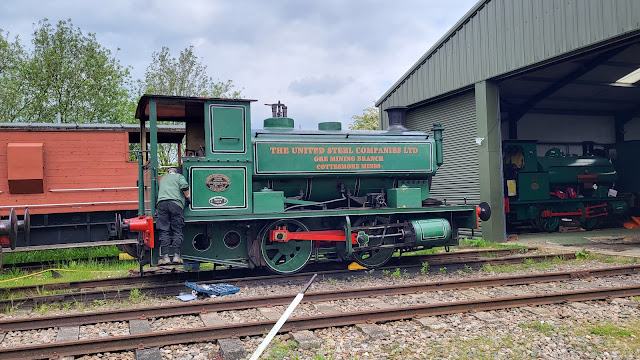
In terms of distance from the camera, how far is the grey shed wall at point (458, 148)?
1488 cm

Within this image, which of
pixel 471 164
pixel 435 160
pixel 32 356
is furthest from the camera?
pixel 471 164

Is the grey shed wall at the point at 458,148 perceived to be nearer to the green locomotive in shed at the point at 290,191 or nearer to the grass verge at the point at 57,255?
the green locomotive in shed at the point at 290,191

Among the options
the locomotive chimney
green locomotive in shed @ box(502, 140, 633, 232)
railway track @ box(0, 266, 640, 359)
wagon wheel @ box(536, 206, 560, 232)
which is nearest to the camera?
railway track @ box(0, 266, 640, 359)

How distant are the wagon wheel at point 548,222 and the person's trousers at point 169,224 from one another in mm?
13924

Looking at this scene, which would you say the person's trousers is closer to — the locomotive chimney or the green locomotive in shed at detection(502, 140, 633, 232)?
the locomotive chimney

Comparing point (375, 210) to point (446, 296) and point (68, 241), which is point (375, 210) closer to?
point (446, 296)

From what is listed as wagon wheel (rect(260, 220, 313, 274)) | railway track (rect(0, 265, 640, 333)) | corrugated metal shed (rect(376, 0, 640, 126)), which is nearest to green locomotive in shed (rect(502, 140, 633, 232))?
corrugated metal shed (rect(376, 0, 640, 126))

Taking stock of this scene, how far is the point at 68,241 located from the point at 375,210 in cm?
744

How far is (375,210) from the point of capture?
8.82 meters

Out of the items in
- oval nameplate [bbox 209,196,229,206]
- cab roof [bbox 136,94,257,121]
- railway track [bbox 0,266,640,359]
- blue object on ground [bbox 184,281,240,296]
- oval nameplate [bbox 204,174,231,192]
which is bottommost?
railway track [bbox 0,266,640,359]

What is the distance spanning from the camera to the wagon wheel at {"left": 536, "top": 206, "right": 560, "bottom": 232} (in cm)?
1734

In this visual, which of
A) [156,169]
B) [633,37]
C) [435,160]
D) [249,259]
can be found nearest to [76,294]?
[156,169]

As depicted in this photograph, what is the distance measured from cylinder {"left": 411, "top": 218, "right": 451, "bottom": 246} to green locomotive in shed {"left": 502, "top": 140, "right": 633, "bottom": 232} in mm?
8236

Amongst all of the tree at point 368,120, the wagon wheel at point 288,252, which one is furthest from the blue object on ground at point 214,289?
the tree at point 368,120
